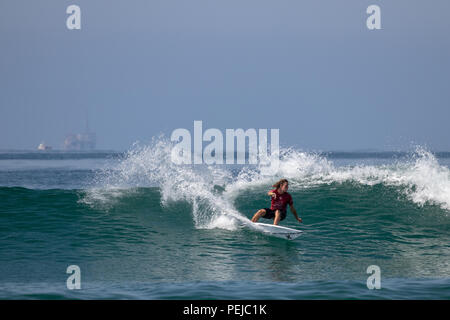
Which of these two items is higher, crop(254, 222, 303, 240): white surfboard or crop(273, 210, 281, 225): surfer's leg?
crop(273, 210, 281, 225): surfer's leg

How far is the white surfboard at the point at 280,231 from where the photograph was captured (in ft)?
40.9

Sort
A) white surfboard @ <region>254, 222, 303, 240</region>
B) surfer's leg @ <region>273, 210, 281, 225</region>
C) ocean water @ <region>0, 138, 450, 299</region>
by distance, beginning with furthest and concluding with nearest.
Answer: surfer's leg @ <region>273, 210, 281, 225</region>, white surfboard @ <region>254, 222, 303, 240</region>, ocean water @ <region>0, 138, 450, 299</region>

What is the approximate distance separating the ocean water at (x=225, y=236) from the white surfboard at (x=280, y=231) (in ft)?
0.57

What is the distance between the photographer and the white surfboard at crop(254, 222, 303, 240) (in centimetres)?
1246

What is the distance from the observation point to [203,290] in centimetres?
818

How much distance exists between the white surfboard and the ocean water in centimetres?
17

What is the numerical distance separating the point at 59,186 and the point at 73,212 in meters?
13.8

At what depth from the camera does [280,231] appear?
12.5 metres

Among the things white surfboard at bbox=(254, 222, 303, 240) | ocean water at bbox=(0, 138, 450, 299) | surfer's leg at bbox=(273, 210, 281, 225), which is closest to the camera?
ocean water at bbox=(0, 138, 450, 299)

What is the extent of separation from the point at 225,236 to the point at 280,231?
1.47 metres

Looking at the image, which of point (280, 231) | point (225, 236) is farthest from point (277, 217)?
point (225, 236)
